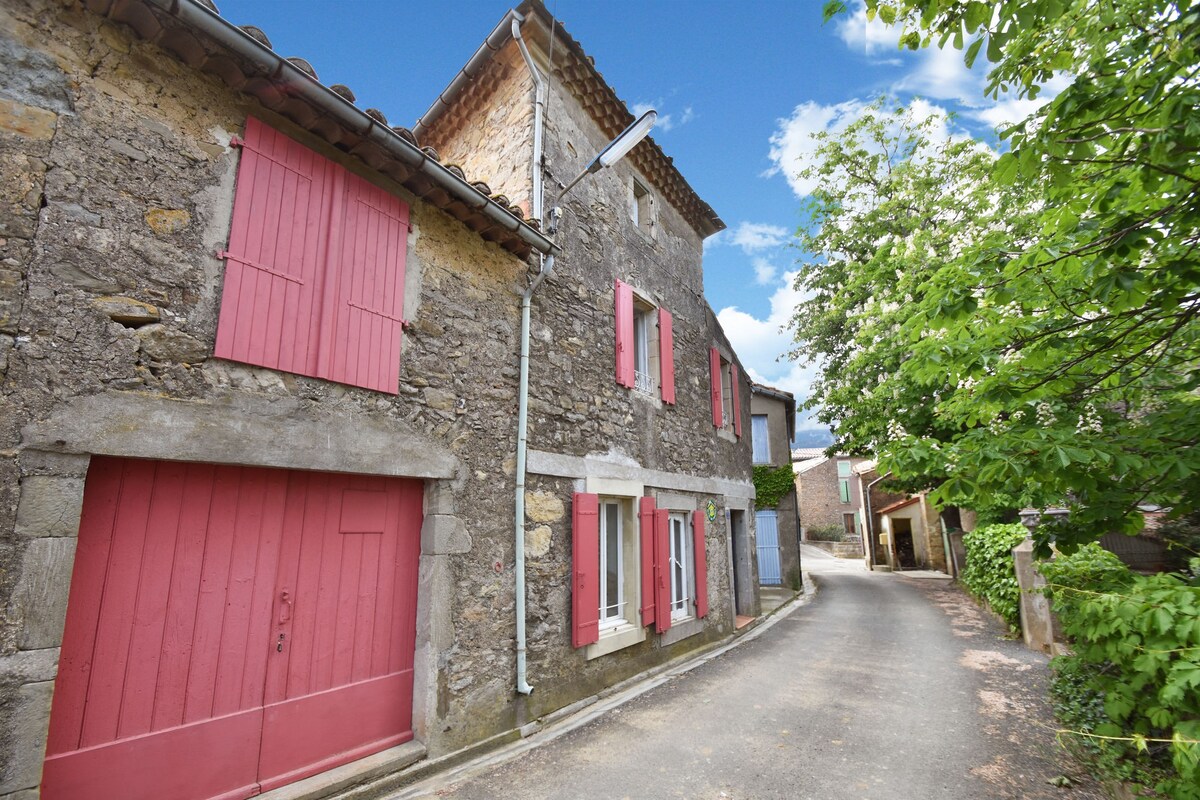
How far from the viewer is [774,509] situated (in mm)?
14781

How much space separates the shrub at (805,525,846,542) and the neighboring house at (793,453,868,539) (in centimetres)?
86

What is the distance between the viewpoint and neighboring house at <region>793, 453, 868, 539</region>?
3297cm

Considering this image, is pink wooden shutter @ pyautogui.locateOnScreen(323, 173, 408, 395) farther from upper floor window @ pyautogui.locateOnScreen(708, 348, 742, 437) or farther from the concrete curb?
upper floor window @ pyautogui.locateOnScreen(708, 348, 742, 437)

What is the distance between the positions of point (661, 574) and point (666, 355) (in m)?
3.07

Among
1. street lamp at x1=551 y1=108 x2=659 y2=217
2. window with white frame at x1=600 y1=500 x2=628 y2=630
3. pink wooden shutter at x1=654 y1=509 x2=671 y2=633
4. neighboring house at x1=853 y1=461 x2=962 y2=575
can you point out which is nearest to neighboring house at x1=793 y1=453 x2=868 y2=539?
neighboring house at x1=853 y1=461 x2=962 y2=575

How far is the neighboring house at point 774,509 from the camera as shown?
14.3 metres

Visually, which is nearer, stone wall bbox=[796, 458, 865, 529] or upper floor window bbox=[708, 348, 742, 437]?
upper floor window bbox=[708, 348, 742, 437]

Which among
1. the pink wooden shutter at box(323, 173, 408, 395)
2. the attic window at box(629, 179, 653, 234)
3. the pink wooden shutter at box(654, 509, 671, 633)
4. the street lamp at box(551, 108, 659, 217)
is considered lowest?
the pink wooden shutter at box(654, 509, 671, 633)

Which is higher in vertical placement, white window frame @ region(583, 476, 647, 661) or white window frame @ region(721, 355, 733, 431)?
white window frame @ region(721, 355, 733, 431)

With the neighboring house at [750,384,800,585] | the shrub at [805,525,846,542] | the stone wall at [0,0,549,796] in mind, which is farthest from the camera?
the shrub at [805,525,846,542]

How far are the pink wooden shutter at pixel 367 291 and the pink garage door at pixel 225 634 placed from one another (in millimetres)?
801

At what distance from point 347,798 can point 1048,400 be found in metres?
5.48

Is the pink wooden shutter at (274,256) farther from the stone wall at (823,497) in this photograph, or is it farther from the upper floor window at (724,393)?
the stone wall at (823,497)

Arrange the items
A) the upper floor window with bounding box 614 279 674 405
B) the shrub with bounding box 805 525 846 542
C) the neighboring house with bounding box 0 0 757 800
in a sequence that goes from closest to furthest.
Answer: the neighboring house with bounding box 0 0 757 800 → the upper floor window with bounding box 614 279 674 405 → the shrub with bounding box 805 525 846 542
